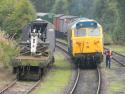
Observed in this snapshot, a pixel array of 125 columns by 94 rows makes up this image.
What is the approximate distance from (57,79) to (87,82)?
2.05 metres

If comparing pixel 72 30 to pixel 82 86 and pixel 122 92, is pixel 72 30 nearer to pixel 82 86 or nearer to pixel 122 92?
pixel 82 86

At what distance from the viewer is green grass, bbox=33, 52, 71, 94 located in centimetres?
2178

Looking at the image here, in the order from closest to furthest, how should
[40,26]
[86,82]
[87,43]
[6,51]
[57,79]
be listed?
[86,82] < [57,79] < [6,51] < [87,43] < [40,26]

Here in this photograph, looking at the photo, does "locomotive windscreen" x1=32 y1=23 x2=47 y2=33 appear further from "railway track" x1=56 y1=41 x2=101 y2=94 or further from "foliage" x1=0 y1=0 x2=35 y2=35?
"foliage" x1=0 y1=0 x2=35 y2=35

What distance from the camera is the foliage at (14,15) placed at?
36.8 m

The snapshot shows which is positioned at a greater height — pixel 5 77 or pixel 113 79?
pixel 5 77

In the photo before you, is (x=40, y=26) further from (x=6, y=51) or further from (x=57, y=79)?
(x=57, y=79)

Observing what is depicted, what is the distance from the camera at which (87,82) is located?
2441cm

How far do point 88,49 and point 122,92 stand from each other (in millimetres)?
8007

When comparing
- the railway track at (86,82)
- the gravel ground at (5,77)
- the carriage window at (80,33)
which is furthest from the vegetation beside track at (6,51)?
the railway track at (86,82)

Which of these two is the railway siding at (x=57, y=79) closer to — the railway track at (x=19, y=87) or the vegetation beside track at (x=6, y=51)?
the railway track at (x=19, y=87)

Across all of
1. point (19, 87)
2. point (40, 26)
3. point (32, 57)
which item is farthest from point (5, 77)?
point (40, 26)

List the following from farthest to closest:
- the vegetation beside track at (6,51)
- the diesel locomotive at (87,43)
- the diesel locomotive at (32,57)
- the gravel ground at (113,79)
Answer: the diesel locomotive at (87,43), the vegetation beside track at (6,51), the diesel locomotive at (32,57), the gravel ground at (113,79)

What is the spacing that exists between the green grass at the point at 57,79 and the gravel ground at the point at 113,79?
2289 mm
